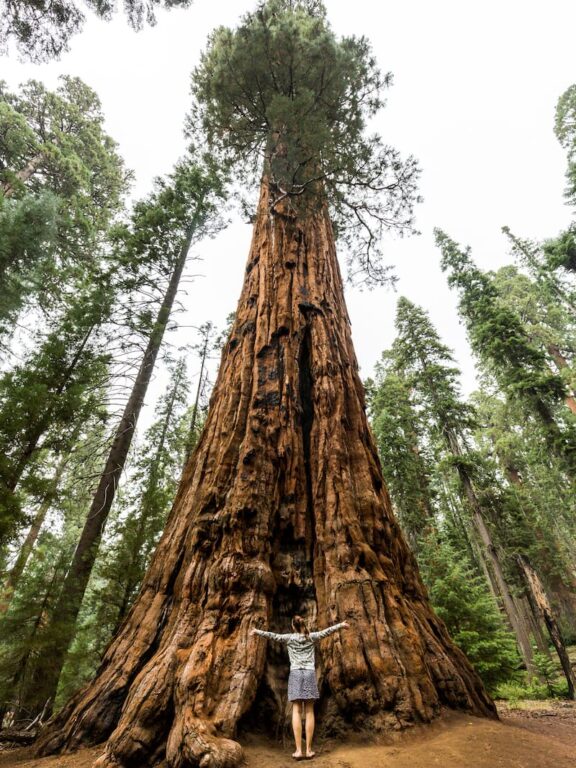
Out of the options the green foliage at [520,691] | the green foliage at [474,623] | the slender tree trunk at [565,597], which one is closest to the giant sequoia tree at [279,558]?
the green foliage at [474,623]

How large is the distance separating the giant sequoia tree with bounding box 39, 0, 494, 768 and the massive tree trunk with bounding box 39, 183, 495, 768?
0.02m

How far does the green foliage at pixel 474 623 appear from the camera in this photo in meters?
9.45

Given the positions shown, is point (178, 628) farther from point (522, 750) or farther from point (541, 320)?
point (541, 320)

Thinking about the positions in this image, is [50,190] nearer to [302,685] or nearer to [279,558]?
[279,558]

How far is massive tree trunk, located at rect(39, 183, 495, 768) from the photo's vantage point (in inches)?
146

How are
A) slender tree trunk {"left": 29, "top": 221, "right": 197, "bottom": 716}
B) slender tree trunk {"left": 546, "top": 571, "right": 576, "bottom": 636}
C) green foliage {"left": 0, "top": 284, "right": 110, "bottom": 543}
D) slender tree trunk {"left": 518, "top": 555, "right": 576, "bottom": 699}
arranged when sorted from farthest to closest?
slender tree trunk {"left": 546, "top": 571, "right": 576, "bottom": 636}, slender tree trunk {"left": 518, "top": 555, "right": 576, "bottom": 699}, slender tree trunk {"left": 29, "top": 221, "right": 197, "bottom": 716}, green foliage {"left": 0, "top": 284, "right": 110, "bottom": 543}

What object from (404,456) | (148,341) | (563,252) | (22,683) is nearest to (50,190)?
(148,341)

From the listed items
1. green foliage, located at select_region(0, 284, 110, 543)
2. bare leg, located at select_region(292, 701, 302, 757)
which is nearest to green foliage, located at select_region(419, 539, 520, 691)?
bare leg, located at select_region(292, 701, 302, 757)

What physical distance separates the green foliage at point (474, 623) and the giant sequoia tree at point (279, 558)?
605 centimetres

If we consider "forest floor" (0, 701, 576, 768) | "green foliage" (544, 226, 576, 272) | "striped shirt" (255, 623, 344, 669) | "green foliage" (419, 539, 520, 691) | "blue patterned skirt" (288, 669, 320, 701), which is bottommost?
"forest floor" (0, 701, 576, 768)

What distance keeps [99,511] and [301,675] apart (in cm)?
640

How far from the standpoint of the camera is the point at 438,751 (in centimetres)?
317

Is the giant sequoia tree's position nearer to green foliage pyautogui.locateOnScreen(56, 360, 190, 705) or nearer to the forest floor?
the forest floor

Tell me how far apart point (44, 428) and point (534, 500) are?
83.8ft
